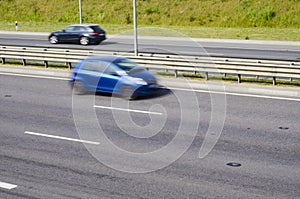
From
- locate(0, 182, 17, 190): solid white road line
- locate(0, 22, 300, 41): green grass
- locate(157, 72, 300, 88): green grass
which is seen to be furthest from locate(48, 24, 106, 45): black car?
locate(0, 182, 17, 190): solid white road line

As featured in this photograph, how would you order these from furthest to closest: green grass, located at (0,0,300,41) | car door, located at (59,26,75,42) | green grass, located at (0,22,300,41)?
green grass, located at (0,0,300,41), green grass, located at (0,22,300,41), car door, located at (59,26,75,42)

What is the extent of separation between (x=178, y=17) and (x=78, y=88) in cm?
3299

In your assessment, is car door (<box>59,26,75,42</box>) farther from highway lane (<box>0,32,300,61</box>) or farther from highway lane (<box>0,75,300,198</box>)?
highway lane (<box>0,75,300,198</box>)

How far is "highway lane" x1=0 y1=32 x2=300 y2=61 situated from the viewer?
2851cm

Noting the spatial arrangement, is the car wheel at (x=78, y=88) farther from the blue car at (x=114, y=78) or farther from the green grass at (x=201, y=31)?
the green grass at (x=201, y=31)

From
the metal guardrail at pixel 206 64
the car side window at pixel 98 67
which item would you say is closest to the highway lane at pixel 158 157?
the car side window at pixel 98 67

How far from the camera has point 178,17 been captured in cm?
4959

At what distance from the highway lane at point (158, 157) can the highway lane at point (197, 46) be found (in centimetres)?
1216

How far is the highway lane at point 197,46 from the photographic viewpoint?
93.5 ft

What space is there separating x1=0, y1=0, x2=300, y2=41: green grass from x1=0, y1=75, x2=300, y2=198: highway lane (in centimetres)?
2234

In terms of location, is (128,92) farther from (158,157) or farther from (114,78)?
(158,157)

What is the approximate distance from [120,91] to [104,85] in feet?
2.04

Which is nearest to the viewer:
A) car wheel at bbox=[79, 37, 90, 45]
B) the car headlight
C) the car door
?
the car headlight

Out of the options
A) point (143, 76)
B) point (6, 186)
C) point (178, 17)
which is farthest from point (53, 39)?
point (6, 186)
